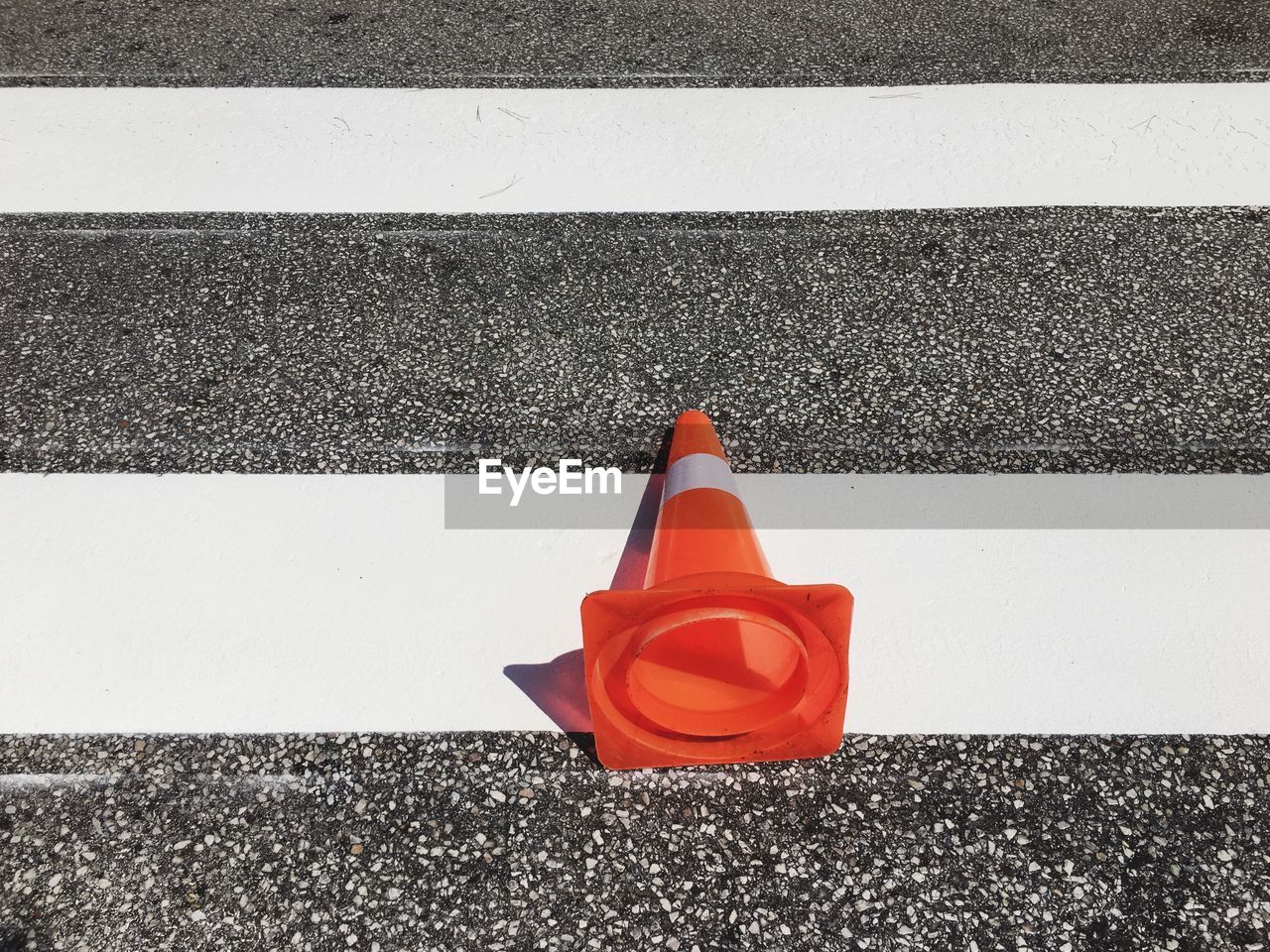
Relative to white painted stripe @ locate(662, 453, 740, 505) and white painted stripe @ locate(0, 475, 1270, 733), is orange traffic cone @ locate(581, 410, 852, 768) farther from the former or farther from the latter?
white painted stripe @ locate(0, 475, 1270, 733)

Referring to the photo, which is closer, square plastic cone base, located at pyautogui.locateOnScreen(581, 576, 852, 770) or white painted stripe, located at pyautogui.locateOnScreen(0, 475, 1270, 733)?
square plastic cone base, located at pyautogui.locateOnScreen(581, 576, 852, 770)

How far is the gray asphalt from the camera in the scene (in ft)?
12.3

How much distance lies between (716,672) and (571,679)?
0.35 meters

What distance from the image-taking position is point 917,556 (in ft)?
7.36

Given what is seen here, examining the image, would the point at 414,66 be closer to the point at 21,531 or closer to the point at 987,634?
the point at 21,531

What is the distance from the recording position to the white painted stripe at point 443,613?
6.55ft

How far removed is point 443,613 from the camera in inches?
84.8

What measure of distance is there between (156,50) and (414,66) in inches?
43.4

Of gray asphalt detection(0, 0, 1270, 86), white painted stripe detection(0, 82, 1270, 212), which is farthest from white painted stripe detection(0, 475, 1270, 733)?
gray asphalt detection(0, 0, 1270, 86)

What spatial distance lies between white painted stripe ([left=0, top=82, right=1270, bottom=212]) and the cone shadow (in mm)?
1464

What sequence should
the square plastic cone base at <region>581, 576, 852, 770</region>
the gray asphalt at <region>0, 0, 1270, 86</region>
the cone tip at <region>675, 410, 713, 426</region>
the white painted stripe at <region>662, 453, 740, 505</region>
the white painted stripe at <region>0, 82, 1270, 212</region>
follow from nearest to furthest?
the square plastic cone base at <region>581, 576, 852, 770</region>
the white painted stripe at <region>662, 453, 740, 505</region>
the cone tip at <region>675, 410, 713, 426</region>
the white painted stripe at <region>0, 82, 1270, 212</region>
the gray asphalt at <region>0, 0, 1270, 86</region>

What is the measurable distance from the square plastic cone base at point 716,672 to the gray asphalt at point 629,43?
263cm

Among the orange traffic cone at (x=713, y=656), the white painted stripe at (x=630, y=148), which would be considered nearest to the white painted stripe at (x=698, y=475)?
the orange traffic cone at (x=713, y=656)

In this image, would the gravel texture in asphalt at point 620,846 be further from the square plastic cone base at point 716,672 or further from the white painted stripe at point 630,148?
the white painted stripe at point 630,148
